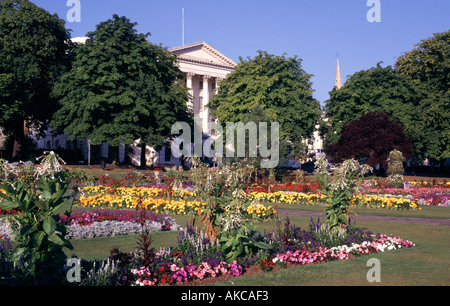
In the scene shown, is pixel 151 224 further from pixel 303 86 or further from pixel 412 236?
pixel 303 86

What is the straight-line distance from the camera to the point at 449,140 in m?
50.7

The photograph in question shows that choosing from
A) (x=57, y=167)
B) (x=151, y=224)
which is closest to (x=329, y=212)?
(x=151, y=224)

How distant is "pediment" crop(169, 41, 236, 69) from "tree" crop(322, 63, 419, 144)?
2577cm

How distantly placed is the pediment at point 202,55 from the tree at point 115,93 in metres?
26.3

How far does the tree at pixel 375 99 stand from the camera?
176 feet

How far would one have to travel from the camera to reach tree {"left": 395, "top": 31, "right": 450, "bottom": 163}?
5091 centimetres

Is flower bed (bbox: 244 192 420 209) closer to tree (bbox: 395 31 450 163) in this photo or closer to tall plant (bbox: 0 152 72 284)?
tall plant (bbox: 0 152 72 284)

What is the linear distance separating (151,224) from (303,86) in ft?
143

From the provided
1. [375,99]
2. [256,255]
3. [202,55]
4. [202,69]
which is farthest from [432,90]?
[256,255]

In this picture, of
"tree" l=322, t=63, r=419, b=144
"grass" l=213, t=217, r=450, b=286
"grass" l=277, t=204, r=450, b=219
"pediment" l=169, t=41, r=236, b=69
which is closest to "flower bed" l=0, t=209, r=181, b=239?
"grass" l=213, t=217, r=450, b=286

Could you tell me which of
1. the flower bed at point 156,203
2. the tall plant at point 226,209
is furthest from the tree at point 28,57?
the tall plant at point 226,209

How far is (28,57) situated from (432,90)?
43.8 meters

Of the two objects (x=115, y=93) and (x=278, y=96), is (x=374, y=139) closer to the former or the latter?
(x=278, y=96)

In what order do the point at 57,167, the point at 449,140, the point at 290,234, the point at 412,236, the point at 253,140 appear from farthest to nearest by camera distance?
the point at 449,140, the point at 253,140, the point at 412,236, the point at 290,234, the point at 57,167
